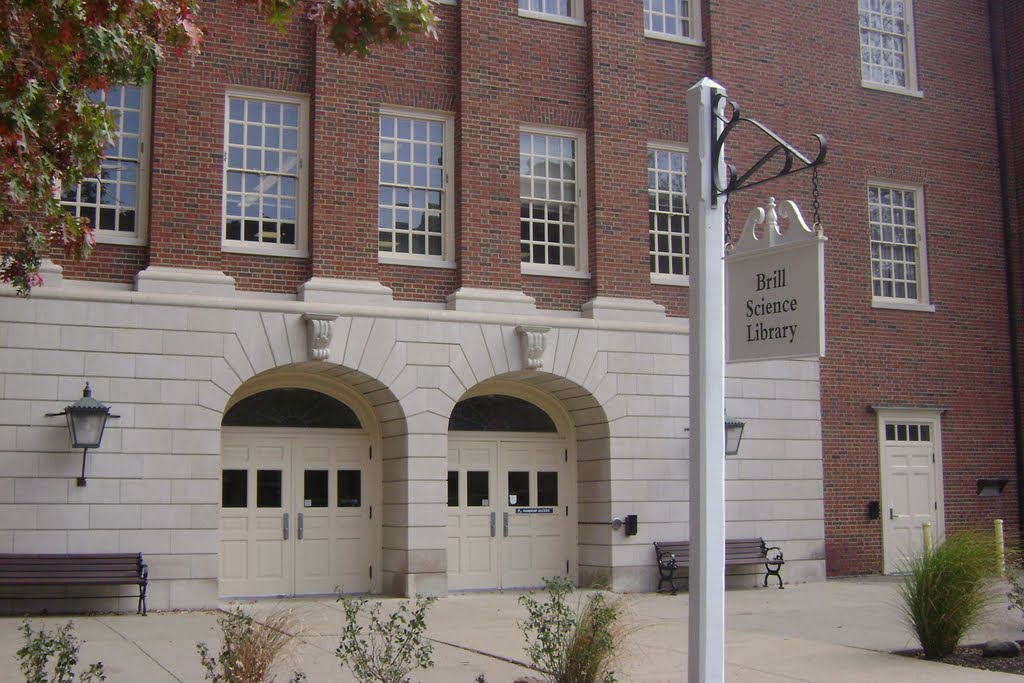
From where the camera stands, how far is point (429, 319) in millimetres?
16156

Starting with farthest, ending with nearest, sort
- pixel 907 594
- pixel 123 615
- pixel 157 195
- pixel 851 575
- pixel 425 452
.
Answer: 1. pixel 851 575
2. pixel 425 452
3. pixel 157 195
4. pixel 123 615
5. pixel 907 594

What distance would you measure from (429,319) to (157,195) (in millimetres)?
3938

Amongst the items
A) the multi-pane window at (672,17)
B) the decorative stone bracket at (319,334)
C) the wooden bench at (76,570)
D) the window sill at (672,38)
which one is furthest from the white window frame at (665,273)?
the wooden bench at (76,570)

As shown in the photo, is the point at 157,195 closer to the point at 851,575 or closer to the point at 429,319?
the point at 429,319

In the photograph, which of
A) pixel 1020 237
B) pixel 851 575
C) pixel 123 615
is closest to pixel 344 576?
pixel 123 615

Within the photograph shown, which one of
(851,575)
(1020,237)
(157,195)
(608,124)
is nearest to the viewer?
(157,195)

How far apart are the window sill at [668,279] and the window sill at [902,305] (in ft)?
12.1

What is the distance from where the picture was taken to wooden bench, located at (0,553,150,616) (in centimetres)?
1338

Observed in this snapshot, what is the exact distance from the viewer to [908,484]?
19688 mm

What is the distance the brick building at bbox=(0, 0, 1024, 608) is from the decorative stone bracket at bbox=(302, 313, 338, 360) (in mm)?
52

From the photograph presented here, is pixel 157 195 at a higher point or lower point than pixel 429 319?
higher

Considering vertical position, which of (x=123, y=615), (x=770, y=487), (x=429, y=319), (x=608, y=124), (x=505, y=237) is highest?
(x=608, y=124)

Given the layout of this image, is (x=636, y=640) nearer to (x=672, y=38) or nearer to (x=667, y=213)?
(x=667, y=213)

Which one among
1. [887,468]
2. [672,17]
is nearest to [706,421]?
[672,17]
